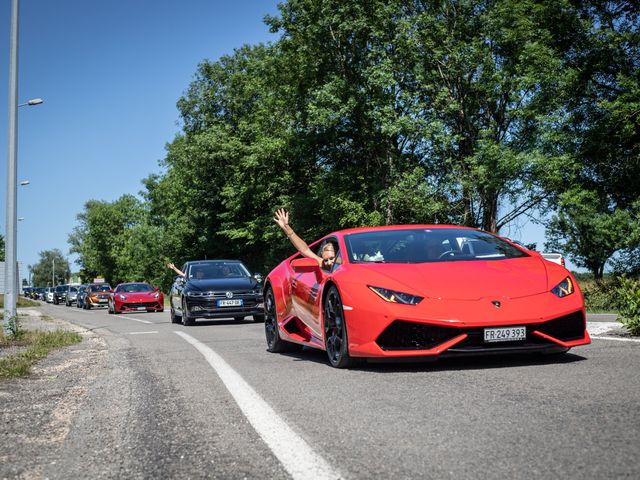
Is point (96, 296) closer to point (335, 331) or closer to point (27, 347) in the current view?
point (27, 347)

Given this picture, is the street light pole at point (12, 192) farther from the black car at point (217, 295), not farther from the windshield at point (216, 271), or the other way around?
the windshield at point (216, 271)

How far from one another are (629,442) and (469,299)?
9.51 ft

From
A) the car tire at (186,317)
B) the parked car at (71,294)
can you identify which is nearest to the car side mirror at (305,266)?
the car tire at (186,317)

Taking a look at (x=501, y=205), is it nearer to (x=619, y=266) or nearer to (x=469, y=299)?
(x=619, y=266)

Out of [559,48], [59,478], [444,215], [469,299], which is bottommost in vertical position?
[59,478]

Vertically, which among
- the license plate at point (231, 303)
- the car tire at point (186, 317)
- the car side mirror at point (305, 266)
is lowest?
the car tire at point (186, 317)

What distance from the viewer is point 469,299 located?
6340 mm

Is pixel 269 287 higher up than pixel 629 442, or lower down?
higher up

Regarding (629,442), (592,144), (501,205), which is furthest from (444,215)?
(629,442)

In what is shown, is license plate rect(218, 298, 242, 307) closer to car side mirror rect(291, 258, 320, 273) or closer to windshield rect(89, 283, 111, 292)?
car side mirror rect(291, 258, 320, 273)

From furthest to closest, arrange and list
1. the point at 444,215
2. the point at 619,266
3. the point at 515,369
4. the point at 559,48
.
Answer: the point at 444,215 → the point at 559,48 → the point at 619,266 → the point at 515,369

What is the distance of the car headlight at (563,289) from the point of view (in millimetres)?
6547

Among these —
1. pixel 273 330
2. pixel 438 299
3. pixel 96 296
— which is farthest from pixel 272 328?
pixel 96 296

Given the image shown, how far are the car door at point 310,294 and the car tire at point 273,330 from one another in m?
0.80
